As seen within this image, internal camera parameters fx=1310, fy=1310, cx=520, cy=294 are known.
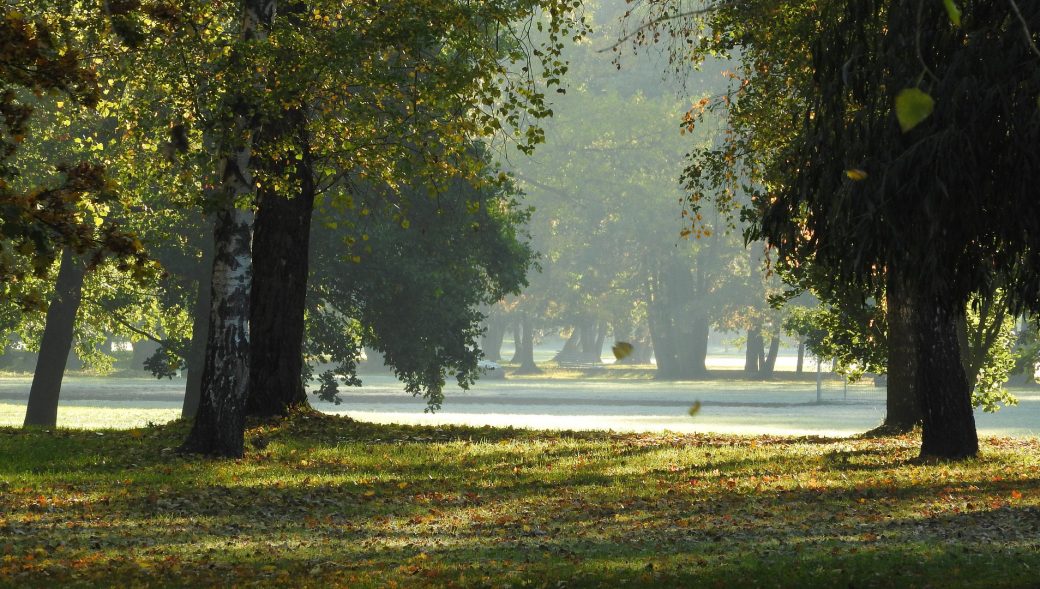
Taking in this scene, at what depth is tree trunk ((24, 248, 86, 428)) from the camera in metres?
30.9

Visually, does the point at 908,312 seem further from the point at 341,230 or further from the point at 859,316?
the point at 341,230

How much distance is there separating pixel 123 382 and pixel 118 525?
52.8m

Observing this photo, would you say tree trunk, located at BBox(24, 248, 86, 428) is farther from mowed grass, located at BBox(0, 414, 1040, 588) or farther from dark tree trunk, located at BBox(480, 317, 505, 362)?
dark tree trunk, located at BBox(480, 317, 505, 362)

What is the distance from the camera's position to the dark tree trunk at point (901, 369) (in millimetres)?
22391

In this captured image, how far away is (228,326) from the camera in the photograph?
16.6 meters

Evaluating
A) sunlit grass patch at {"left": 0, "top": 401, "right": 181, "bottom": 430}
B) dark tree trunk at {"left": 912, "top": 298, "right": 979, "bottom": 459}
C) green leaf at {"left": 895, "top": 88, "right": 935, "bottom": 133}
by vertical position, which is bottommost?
sunlit grass patch at {"left": 0, "top": 401, "right": 181, "bottom": 430}

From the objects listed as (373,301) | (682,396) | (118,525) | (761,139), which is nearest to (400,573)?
(118,525)

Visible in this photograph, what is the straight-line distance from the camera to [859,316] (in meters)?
24.0

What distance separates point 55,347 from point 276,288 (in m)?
13.7

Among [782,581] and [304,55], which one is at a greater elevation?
[304,55]

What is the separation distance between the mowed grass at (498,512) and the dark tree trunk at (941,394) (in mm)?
471

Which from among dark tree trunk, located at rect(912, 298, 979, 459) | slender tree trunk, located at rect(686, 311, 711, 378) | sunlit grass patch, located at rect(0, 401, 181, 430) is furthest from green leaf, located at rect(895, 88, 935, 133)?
slender tree trunk, located at rect(686, 311, 711, 378)

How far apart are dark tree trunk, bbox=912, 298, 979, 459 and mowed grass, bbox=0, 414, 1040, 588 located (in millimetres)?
471

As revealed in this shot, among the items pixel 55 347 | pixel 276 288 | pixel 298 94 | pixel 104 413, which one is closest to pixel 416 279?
pixel 55 347
